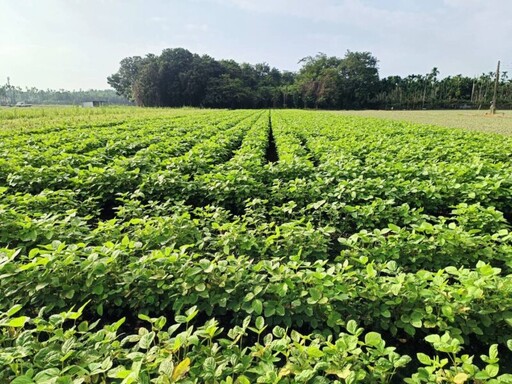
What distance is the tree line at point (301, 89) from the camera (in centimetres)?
7131

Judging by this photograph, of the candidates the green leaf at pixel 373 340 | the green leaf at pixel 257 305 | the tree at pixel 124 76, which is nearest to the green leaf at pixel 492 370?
the green leaf at pixel 373 340

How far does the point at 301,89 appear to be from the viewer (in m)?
81.2

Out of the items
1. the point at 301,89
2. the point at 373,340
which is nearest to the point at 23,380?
the point at 373,340

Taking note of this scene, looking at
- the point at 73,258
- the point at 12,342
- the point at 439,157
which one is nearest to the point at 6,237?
the point at 73,258

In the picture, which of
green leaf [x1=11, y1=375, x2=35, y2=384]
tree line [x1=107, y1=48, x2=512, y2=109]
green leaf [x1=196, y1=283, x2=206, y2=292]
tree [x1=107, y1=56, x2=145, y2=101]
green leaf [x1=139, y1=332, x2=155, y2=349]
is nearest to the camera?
green leaf [x1=11, y1=375, x2=35, y2=384]

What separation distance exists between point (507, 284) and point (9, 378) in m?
2.75

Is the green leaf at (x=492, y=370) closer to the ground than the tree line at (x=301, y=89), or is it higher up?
closer to the ground

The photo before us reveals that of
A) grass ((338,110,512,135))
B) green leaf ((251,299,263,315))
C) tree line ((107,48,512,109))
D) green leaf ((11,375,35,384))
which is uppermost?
tree line ((107,48,512,109))

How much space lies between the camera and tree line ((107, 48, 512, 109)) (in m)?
71.3

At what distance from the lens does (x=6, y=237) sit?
3049 mm

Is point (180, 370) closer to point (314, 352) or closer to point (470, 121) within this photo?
point (314, 352)

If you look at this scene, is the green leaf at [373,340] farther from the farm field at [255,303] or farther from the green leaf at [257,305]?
the green leaf at [257,305]

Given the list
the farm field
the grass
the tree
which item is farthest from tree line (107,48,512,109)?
the farm field

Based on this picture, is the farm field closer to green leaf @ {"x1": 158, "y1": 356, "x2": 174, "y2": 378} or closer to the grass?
green leaf @ {"x1": 158, "y1": 356, "x2": 174, "y2": 378}
